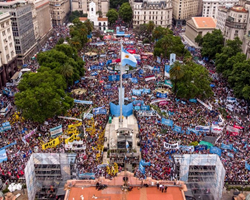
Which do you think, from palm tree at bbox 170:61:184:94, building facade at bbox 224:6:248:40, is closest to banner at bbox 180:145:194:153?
palm tree at bbox 170:61:184:94

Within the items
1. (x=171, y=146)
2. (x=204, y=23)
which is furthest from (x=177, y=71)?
(x=204, y=23)

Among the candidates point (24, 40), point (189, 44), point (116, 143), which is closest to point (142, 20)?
point (189, 44)

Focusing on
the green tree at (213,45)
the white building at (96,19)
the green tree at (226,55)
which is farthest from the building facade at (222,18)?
the white building at (96,19)

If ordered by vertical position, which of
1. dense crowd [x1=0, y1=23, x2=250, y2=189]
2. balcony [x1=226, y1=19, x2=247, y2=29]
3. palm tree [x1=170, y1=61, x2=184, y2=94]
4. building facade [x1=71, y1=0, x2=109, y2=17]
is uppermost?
building facade [x1=71, y1=0, x2=109, y2=17]

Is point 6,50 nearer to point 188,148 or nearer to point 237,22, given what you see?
point 188,148

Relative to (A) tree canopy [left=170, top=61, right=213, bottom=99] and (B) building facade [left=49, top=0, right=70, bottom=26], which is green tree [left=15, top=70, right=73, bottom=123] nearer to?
(A) tree canopy [left=170, top=61, right=213, bottom=99]

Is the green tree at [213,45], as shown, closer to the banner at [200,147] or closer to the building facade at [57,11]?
the banner at [200,147]
